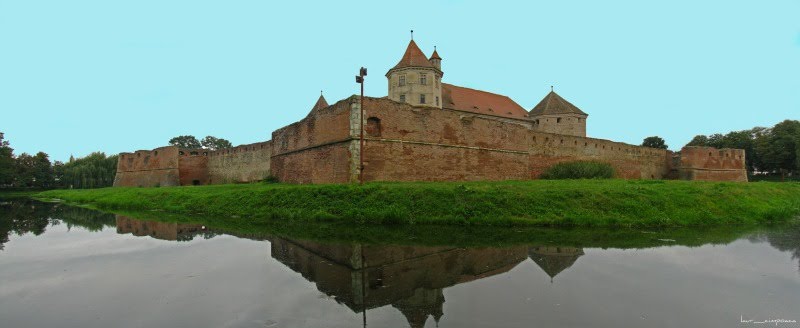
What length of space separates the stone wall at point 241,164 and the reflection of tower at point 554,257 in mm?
20381

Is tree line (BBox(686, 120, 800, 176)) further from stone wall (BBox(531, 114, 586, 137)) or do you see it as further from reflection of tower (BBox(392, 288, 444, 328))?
reflection of tower (BBox(392, 288, 444, 328))

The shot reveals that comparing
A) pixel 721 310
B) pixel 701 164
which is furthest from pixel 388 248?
pixel 701 164

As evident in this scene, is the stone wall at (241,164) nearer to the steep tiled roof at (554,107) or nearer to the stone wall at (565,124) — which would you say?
the stone wall at (565,124)

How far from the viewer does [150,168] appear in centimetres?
3291

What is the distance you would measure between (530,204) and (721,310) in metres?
7.19

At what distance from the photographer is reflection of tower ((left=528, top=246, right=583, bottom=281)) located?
6.45 metres

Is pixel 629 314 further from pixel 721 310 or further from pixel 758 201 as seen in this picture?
pixel 758 201

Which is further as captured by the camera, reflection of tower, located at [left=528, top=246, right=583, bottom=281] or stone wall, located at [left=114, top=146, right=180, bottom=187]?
stone wall, located at [left=114, top=146, right=180, bottom=187]

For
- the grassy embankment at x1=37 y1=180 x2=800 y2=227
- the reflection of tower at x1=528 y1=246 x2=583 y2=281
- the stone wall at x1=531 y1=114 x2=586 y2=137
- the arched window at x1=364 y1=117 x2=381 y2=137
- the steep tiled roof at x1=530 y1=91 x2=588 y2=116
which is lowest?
the reflection of tower at x1=528 y1=246 x2=583 y2=281

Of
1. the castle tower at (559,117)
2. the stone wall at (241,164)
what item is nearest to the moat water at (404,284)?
the stone wall at (241,164)

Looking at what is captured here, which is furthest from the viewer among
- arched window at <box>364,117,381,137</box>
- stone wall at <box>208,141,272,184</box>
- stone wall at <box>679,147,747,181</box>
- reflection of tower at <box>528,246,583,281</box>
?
stone wall at <box>679,147,747,181</box>

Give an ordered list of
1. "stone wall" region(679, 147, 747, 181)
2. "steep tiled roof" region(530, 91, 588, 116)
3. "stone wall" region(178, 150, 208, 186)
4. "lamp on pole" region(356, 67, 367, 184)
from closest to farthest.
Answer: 1. "lamp on pole" region(356, 67, 367, 184)
2. "stone wall" region(679, 147, 747, 181)
3. "stone wall" region(178, 150, 208, 186)
4. "steep tiled roof" region(530, 91, 588, 116)

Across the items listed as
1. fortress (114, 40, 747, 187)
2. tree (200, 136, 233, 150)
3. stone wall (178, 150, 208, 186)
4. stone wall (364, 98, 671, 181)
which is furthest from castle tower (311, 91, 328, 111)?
tree (200, 136, 233, 150)

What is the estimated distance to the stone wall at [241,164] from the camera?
26719mm
